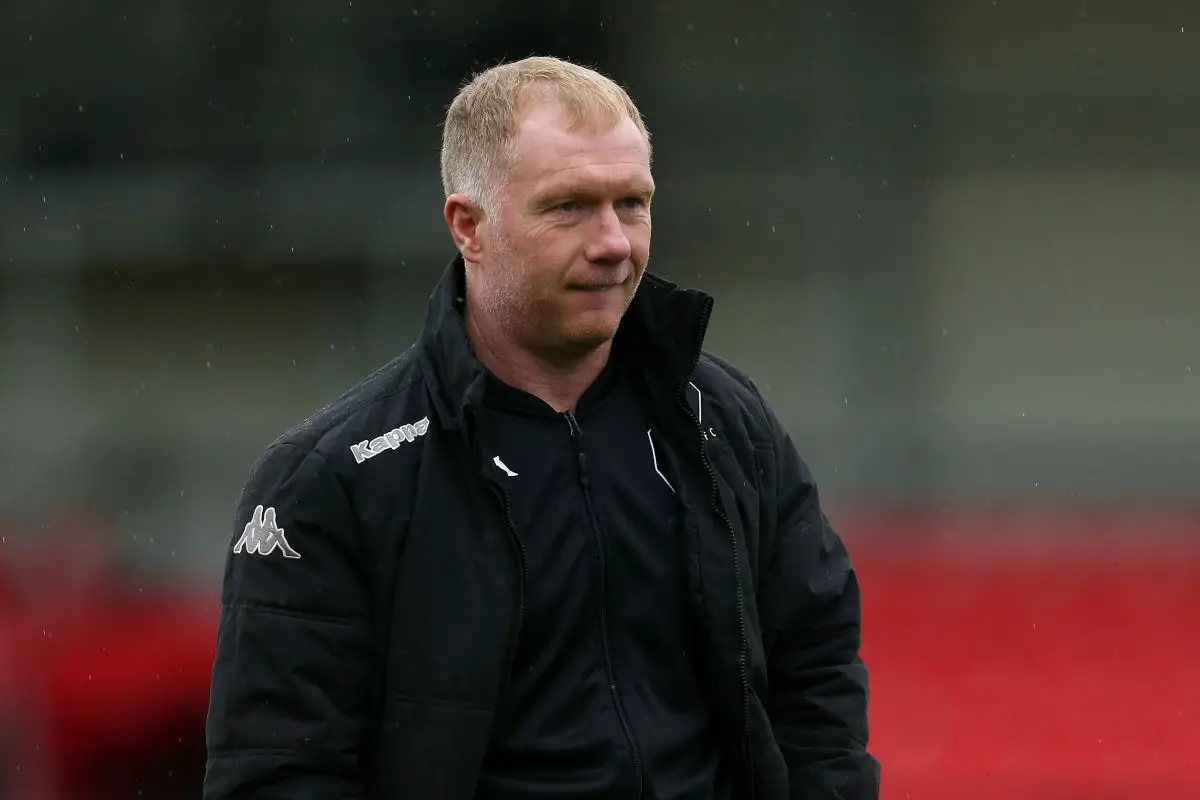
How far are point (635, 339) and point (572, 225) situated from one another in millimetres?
223

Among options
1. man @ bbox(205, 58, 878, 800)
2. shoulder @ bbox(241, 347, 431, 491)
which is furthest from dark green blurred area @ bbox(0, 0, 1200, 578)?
shoulder @ bbox(241, 347, 431, 491)

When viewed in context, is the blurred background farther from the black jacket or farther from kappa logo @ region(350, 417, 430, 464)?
kappa logo @ region(350, 417, 430, 464)

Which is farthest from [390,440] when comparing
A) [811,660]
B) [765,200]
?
[765,200]

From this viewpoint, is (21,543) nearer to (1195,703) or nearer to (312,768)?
(1195,703)

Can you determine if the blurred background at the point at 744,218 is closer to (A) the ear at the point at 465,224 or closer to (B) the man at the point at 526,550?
(B) the man at the point at 526,550

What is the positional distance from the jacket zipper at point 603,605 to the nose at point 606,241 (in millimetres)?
198

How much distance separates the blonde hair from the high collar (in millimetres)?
115

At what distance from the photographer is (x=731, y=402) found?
2.06 metres

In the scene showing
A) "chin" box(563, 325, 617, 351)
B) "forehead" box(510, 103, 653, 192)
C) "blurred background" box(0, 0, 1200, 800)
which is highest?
"blurred background" box(0, 0, 1200, 800)

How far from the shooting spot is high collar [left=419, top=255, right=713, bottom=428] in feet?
6.29

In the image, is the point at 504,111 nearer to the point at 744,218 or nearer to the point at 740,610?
the point at 740,610

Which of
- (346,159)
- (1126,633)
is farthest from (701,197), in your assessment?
(1126,633)

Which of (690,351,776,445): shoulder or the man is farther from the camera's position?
(690,351,776,445): shoulder

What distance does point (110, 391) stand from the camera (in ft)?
41.0
